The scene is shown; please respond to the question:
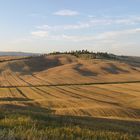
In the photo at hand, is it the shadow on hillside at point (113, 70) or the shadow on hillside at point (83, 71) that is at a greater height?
the shadow on hillside at point (113, 70)

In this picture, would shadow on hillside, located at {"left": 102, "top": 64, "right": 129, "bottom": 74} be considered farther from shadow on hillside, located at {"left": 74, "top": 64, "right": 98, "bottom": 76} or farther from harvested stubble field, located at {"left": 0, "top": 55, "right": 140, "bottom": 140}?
shadow on hillside, located at {"left": 74, "top": 64, "right": 98, "bottom": 76}

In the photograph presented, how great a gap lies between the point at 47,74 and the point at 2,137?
9665 cm

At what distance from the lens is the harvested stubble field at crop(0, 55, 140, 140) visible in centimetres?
1471

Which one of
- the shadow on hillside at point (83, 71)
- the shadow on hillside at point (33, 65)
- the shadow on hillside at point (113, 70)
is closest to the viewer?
the shadow on hillside at point (83, 71)

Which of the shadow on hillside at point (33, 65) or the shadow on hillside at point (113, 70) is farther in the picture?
the shadow on hillside at point (33, 65)

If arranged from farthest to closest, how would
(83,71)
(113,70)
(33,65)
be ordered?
(33,65) < (113,70) < (83,71)

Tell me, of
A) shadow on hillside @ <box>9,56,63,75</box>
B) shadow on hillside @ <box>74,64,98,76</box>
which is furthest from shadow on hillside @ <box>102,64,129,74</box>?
shadow on hillside @ <box>9,56,63,75</box>

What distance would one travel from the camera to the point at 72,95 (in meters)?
59.6

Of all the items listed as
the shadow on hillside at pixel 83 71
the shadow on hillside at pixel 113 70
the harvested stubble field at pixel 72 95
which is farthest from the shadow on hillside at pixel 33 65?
the shadow on hillside at pixel 113 70

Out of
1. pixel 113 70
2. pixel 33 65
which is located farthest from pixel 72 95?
pixel 33 65

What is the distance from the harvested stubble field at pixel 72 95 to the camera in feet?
48.3

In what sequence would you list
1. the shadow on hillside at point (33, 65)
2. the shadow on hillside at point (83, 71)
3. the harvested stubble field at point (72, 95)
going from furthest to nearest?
the shadow on hillside at point (33, 65)
the shadow on hillside at point (83, 71)
the harvested stubble field at point (72, 95)

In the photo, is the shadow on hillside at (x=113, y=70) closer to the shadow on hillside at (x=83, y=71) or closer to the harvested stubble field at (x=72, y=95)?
the harvested stubble field at (x=72, y=95)

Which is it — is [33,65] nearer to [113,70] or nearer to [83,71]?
[83,71]
